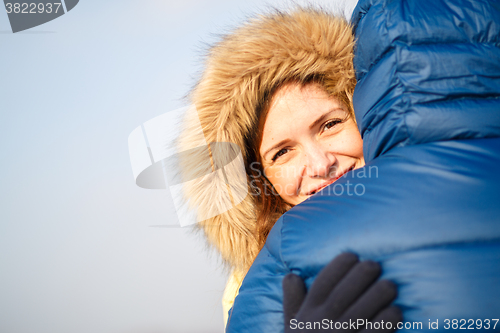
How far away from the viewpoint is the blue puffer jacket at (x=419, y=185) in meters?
0.48

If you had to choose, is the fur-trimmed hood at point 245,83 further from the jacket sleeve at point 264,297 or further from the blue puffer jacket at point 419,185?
the jacket sleeve at point 264,297

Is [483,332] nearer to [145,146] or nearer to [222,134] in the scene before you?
[222,134]

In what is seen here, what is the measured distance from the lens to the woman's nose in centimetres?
100

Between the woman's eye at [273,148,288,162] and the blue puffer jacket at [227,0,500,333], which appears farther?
the woman's eye at [273,148,288,162]

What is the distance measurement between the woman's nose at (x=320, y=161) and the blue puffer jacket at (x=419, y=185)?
22 centimetres

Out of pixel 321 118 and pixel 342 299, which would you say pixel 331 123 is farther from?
pixel 342 299

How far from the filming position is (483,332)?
1.50 ft

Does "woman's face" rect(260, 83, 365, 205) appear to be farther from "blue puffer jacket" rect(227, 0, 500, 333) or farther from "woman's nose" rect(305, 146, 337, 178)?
"blue puffer jacket" rect(227, 0, 500, 333)

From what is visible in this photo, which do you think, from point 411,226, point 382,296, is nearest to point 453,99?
point 411,226

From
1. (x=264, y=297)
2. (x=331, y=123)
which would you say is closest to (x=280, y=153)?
(x=331, y=123)

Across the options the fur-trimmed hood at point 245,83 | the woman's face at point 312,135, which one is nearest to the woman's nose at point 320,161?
the woman's face at point 312,135

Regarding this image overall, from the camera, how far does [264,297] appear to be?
2.00 ft

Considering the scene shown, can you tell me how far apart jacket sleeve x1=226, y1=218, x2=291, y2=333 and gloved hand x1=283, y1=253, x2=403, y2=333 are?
2 cm

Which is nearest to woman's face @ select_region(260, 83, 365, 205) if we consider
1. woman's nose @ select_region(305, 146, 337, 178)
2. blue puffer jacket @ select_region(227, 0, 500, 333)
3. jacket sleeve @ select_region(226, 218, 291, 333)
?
woman's nose @ select_region(305, 146, 337, 178)
